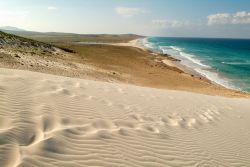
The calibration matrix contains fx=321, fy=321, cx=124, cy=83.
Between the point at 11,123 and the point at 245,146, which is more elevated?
the point at 11,123

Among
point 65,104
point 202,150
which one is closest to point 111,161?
point 202,150

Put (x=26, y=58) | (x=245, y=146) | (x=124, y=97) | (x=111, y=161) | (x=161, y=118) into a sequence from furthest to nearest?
(x=26, y=58), (x=124, y=97), (x=161, y=118), (x=245, y=146), (x=111, y=161)

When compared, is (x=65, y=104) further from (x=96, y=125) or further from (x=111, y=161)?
(x=111, y=161)

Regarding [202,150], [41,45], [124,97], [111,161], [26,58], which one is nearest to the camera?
[111,161]

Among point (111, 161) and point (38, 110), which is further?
point (38, 110)

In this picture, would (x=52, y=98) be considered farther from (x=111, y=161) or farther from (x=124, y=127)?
(x=111, y=161)

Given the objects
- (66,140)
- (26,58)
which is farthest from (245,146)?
(26,58)
